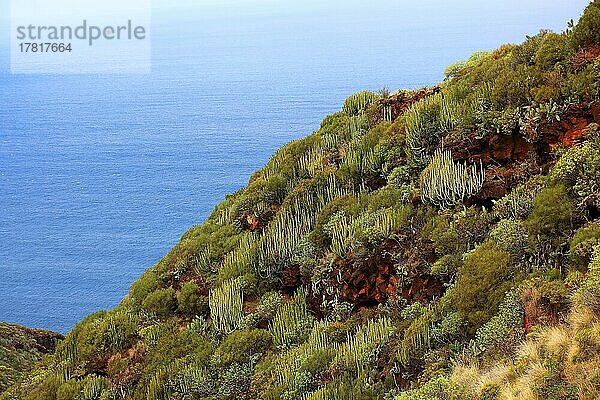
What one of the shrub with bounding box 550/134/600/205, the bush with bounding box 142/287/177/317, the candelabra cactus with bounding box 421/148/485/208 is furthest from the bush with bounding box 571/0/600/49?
the bush with bounding box 142/287/177/317

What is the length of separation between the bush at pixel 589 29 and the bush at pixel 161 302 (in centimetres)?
1002

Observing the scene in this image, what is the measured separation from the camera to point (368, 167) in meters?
15.5

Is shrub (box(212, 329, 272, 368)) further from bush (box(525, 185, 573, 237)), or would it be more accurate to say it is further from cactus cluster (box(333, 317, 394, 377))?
bush (box(525, 185, 573, 237))

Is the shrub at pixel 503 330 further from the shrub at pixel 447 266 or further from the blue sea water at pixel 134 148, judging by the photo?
the blue sea water at pixel 134 148

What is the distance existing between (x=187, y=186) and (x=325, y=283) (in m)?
76.1

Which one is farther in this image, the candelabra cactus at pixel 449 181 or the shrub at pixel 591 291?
the candelabra cactus at pixel 449 181

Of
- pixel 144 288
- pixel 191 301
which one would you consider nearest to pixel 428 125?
pixel 191 301

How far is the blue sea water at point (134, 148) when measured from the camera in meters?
70.9

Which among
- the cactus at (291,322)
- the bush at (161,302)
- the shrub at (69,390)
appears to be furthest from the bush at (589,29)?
the shrub at (69,390)

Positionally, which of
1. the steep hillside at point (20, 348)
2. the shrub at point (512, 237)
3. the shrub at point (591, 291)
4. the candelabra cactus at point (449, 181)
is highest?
the candelabra cactus at point (449, 181)

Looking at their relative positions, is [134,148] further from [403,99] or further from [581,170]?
[581,170]

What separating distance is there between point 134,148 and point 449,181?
319 ft

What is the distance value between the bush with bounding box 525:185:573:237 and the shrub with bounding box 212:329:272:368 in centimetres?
545

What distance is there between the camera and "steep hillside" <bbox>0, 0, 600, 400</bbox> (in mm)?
9305
